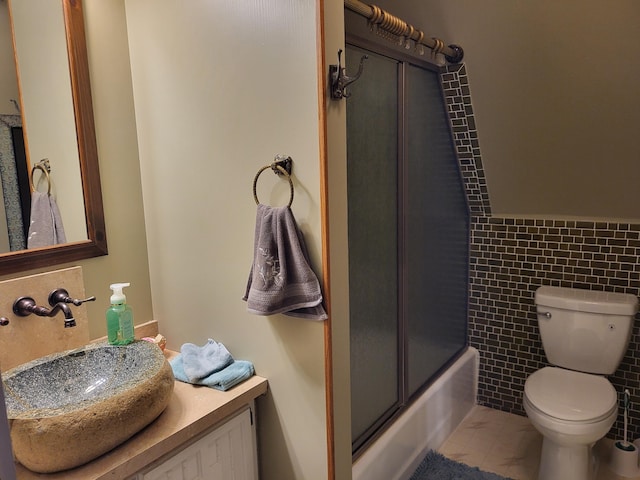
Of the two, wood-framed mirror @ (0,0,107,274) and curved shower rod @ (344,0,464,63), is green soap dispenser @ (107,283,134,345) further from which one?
curved shower rod @ (344,0,464,63)

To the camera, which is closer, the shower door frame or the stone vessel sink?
the stone vessel sink

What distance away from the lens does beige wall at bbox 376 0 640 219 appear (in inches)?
74.4

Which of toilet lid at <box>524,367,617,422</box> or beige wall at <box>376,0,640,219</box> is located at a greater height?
beige wall at <box>376,0,640,219</box>

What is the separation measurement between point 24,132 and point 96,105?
0.24 metres

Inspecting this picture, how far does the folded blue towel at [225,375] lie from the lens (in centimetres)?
148

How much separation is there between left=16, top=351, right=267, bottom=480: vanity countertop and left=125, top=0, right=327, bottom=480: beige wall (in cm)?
14

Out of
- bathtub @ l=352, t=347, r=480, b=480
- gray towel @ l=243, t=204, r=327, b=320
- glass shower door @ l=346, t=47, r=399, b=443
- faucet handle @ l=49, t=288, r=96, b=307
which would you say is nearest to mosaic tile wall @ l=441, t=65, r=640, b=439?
bathtub @ l=352, t=347, r=480, b=480

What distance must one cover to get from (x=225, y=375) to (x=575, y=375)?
1696 millimetres

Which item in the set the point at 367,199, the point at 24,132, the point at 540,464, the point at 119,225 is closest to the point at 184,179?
the point at 119,225

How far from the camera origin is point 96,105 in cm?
161

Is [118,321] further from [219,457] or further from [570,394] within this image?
[570,394]

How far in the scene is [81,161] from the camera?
1580 mm

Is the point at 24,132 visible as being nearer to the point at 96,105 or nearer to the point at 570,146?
the point at 96,105

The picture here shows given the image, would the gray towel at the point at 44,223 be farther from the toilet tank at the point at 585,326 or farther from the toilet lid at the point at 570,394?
the toilet tank at the point at 585,326
